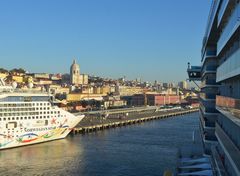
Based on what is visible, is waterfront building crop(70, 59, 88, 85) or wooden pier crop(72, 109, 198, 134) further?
waterfront building crop(70, 59, 88, 85)

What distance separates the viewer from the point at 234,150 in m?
8.43

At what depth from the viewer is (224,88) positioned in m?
12.4

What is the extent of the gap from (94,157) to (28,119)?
780 cm

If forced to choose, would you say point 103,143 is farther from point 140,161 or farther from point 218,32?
point 218,32

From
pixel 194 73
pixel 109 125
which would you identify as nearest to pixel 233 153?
pixel 194 73

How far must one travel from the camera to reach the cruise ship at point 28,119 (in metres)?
28.4

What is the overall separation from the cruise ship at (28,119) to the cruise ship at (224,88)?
51.1 ft

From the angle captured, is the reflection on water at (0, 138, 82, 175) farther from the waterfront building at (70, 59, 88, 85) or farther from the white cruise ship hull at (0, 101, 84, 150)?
the waterfront building at (70, 59, 88, 85)

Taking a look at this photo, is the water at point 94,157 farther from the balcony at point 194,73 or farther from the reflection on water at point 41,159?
the balcony at point 194,73

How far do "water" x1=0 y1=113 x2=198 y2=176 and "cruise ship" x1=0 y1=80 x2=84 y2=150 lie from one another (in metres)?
0.79

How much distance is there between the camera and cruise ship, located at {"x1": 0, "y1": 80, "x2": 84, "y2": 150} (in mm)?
28391

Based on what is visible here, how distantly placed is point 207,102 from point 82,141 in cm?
1734

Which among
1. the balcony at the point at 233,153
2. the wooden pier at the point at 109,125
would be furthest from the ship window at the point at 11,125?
the balcony at the point at 233,153

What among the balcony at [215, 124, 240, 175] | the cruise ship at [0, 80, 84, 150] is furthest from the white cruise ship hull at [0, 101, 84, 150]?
the balcony at [215, 124, 240, 175]
